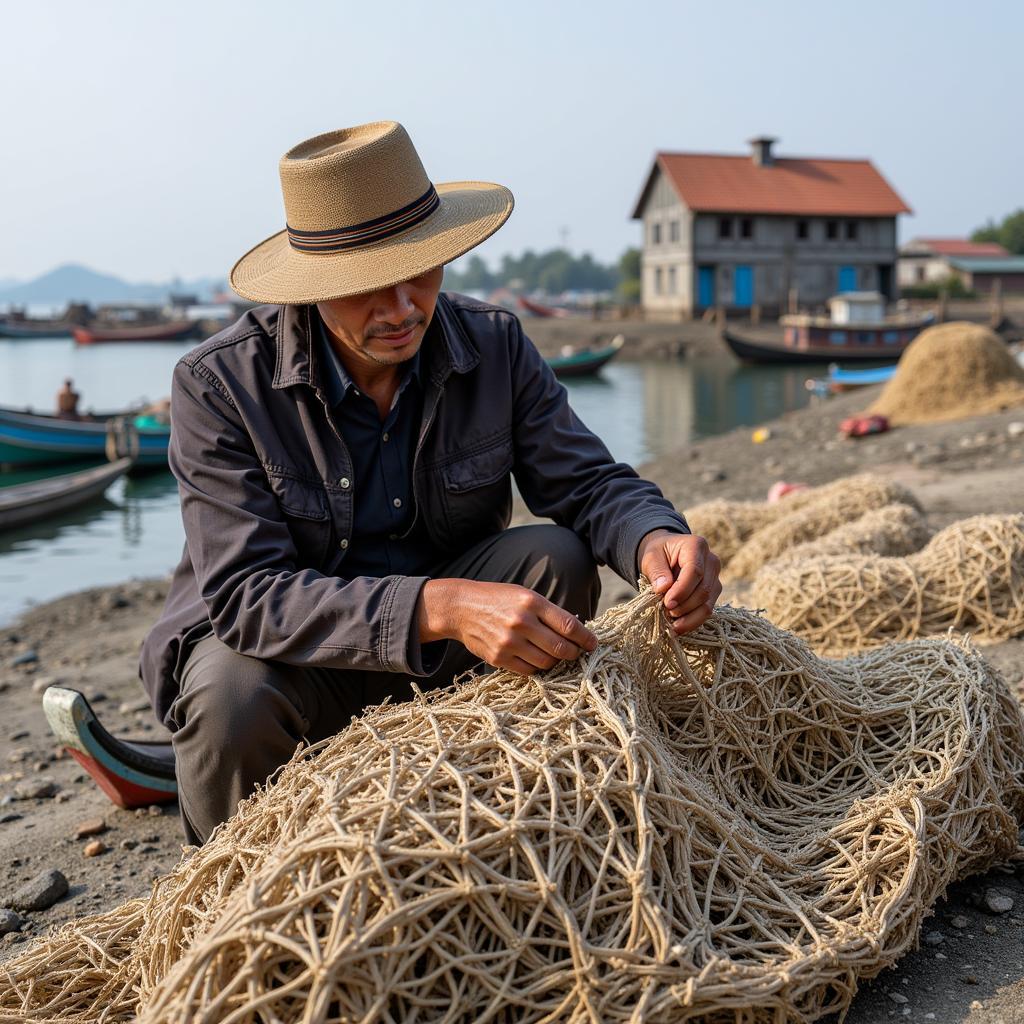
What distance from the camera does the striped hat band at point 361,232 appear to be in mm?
2664

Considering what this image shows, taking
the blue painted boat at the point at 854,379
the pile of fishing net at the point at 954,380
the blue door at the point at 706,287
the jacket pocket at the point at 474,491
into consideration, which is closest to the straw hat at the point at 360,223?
the jacket pocket at the point at 474,491

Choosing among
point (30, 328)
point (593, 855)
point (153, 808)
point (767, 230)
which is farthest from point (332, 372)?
point (30, 328)

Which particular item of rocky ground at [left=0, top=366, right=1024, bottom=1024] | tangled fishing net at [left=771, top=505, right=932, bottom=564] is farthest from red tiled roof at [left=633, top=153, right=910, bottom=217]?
tangled fishing net at [left=771, top=505, right=932, bottom=564]

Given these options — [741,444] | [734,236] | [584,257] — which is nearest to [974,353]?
[741,444]

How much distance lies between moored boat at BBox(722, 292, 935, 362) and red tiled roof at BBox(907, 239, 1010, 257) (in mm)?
44598

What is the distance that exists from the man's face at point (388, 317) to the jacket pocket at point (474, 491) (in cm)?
36

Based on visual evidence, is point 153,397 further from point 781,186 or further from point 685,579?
point 685,579

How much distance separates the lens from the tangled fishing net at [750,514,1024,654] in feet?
14.2

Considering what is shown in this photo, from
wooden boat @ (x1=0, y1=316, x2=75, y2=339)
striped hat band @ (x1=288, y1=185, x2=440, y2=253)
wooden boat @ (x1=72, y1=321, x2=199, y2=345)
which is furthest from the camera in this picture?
wooden boat @ (x1=0, y1=316, x2=75, y2=339)

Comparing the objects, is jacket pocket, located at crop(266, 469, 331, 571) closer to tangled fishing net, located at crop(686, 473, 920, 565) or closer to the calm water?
tangled fishing net, located at crop(686, 473, 920, 565)

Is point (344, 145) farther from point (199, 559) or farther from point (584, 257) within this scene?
point (584, 257)

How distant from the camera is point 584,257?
158375 millimetres

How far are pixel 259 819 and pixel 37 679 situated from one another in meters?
5.24

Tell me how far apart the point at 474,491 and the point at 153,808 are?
5.73 feet
